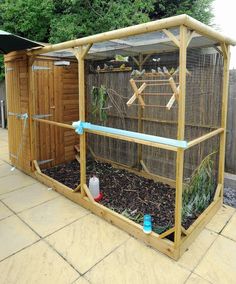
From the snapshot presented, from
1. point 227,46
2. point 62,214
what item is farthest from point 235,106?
point 62,214

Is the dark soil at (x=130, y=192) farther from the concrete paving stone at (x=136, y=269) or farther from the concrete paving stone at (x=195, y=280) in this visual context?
the concrete paving stone at (x=195, y=280)

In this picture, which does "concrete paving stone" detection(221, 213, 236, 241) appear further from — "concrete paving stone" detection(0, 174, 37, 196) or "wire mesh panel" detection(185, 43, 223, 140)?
"concrete paving stone" detection(0, 174, 37, 196)

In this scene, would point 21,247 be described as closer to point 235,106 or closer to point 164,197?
point 164,197

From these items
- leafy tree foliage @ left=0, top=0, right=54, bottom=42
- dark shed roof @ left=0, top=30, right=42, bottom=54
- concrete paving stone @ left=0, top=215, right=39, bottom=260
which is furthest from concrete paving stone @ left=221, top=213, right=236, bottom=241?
leafy tree foliage @ left=0, top=0, right=54, bottom=42

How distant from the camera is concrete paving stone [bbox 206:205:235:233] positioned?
2719mm

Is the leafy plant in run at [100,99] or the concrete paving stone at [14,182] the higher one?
the leafy plant in run at [100,99]

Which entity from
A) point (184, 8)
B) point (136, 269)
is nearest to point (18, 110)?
point (136, 269)

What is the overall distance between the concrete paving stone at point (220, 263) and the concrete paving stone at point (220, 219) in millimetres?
208

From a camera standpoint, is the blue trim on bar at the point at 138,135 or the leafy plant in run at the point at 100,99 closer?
the blue trim on bar at the point at 138,135

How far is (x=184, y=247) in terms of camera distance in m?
2.32

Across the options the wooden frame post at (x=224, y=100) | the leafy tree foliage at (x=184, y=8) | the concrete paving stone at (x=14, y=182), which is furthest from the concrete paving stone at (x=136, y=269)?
the leafy tree foliage at (x=184, y=8)

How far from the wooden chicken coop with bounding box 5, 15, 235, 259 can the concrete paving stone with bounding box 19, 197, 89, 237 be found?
133 millimetres

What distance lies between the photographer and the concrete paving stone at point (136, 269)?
200cm

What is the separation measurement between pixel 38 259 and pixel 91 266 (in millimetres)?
490
